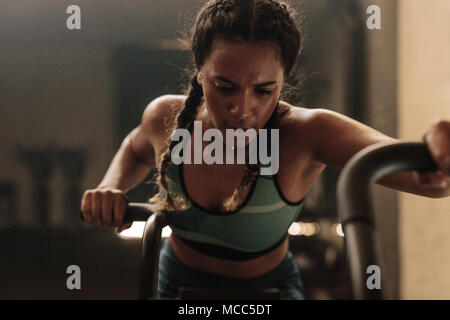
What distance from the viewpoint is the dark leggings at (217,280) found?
722 mm

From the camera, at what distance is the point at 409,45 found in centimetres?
99

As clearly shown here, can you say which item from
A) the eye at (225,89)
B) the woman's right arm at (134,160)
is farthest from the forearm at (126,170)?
the eye at (225,89)

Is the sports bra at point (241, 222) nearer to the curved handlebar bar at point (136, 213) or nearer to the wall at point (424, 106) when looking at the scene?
the curved handlebar bar at point (136, 213)

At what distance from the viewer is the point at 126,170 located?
77cm

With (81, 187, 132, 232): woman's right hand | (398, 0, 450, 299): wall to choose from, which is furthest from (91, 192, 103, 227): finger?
(398, 0, 450, 299): wall

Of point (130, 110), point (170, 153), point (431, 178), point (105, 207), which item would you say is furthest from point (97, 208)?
point (130, 110)

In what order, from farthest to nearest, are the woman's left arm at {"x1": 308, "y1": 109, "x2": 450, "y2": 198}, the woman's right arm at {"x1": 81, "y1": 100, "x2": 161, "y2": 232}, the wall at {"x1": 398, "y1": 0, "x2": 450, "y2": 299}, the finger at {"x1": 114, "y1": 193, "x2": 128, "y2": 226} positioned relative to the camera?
1. the wall at {"x1": 398, "y1": 0, "x2": 450, "y2": 299}
2. the woman's right arm at {"x1": 81, "y1": 100, "x2": 161, "y2": 232}
3. the finger at {"x1": 114, "y1": 193, "x2": 128, "y2": 226}
4. the woman's left arm at {"x1": 308, "y1": 109, "x2": 450, "y2": 198}

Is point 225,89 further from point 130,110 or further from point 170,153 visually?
point 130,110

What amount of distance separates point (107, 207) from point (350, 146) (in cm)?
34

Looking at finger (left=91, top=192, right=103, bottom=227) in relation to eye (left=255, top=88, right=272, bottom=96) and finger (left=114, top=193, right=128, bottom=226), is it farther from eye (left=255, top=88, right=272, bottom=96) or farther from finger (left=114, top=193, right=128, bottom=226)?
eye (left=255, top=88, right=272, bottom=96)

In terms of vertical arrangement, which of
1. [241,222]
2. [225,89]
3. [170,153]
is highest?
[225,89]

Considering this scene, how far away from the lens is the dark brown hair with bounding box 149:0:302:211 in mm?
562

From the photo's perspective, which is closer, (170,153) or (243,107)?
(243,107)
